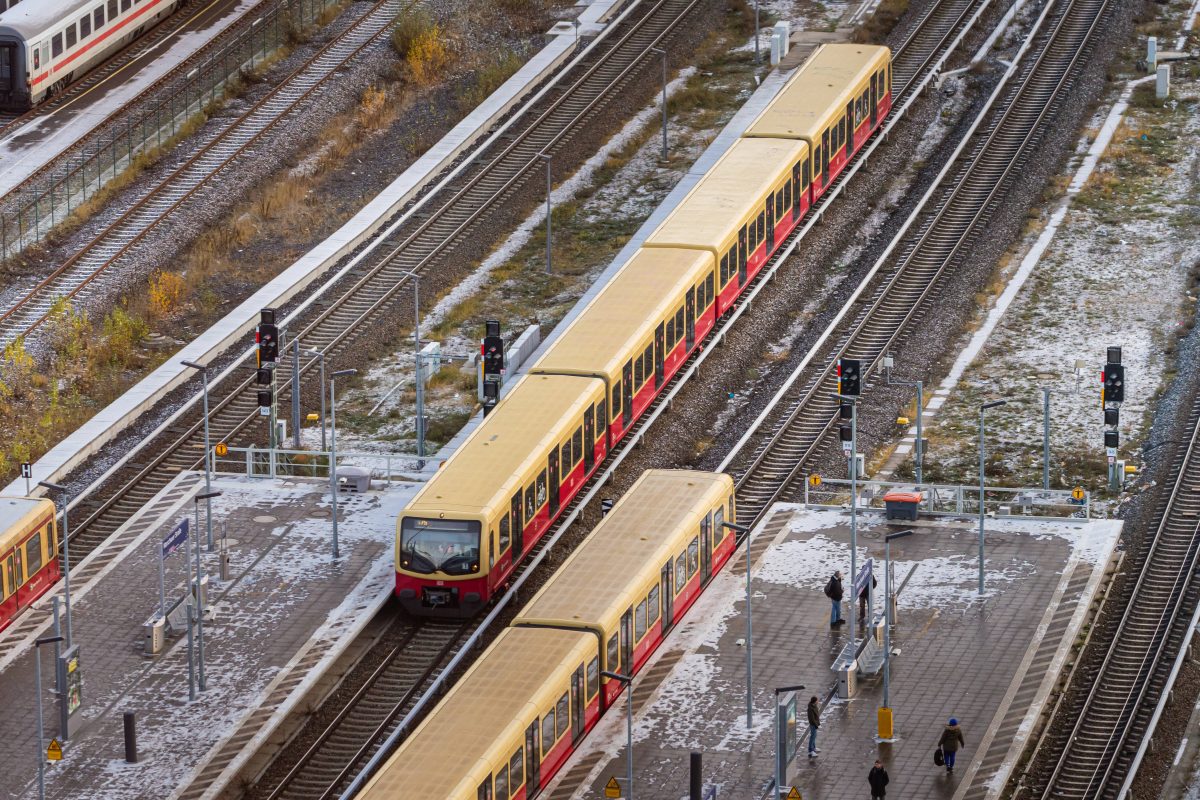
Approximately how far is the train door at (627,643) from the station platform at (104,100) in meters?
39.9

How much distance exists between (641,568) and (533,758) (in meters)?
7.75

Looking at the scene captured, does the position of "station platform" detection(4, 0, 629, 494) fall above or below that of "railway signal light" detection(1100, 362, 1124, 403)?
below

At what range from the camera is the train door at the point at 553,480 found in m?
72.7

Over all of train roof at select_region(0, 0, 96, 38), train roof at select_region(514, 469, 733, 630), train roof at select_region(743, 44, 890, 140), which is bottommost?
train roof at select_region(514, 469, 733, 630)

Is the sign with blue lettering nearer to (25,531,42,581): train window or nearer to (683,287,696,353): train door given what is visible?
(25,531,42,581): train window

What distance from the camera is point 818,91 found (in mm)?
98438

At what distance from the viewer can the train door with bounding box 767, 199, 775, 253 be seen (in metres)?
90.1

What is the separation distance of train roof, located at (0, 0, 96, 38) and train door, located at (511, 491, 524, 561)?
129 feet

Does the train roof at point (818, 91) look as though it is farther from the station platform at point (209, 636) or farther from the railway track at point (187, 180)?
the station platform at point (209, 636)

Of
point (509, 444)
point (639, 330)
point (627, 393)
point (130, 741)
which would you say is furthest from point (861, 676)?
point (130, 741)

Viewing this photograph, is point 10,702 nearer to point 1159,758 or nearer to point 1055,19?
point 1159,758

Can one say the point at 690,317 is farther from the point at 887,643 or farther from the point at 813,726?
the point at 813,726

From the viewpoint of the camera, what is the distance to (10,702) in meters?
65.2

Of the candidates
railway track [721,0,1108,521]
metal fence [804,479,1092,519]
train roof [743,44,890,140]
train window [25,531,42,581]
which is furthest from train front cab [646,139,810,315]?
train window [25,531,42,581]
